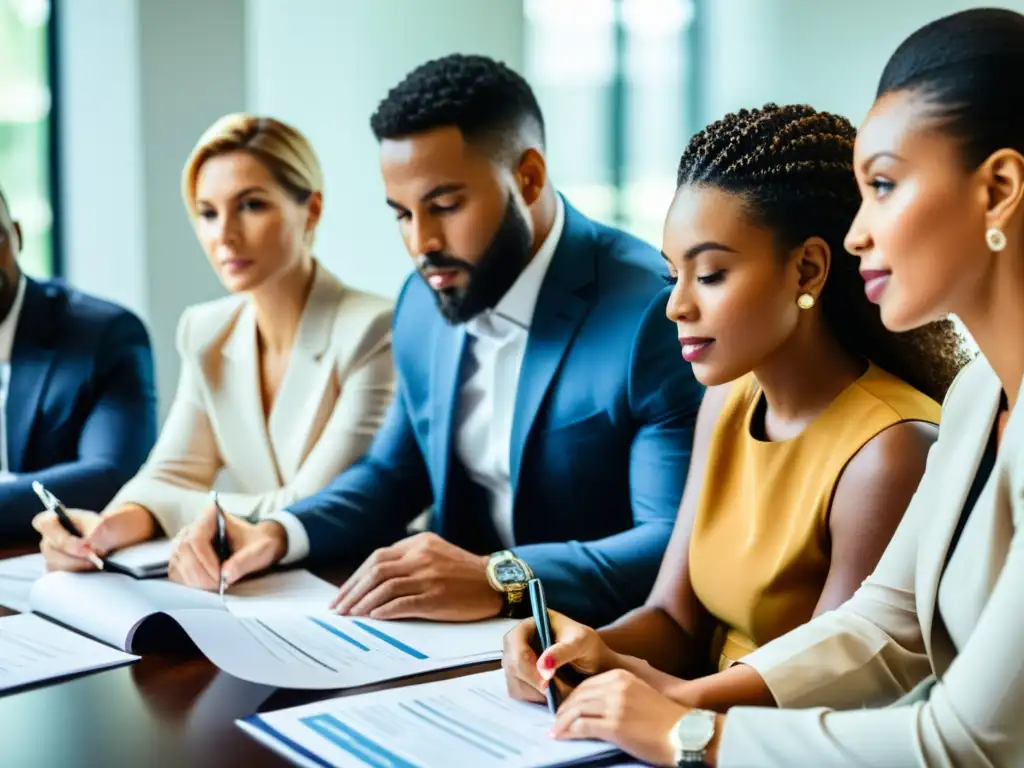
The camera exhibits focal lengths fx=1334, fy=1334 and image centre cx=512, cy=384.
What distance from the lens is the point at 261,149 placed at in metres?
2.82

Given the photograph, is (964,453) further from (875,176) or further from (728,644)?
(728,644)

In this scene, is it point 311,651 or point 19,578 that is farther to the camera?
point 19,578

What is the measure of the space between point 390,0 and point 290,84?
2.55ft

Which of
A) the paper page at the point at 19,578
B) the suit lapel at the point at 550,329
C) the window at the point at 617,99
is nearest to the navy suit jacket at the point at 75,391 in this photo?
the paper page at the point at 19,578

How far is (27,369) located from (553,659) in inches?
78.3

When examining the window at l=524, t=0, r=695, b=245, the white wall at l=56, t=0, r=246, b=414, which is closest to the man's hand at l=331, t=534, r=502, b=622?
the white wall at l=56, t=0, r=246, b=414

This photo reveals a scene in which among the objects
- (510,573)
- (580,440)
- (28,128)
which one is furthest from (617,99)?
(510,573)

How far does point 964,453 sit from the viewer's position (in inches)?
52.8

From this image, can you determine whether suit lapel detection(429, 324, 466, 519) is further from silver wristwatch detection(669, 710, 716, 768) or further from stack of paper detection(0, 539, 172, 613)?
silver wristwatch detection(669, 710, 716, 768)

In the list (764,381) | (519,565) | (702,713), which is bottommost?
(519,565)

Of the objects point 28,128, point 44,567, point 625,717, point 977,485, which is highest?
point 977,485

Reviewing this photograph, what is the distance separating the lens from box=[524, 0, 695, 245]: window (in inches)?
314

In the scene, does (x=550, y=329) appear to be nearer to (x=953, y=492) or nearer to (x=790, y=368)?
(x=790, y=368)

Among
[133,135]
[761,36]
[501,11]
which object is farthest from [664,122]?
[133,135]
